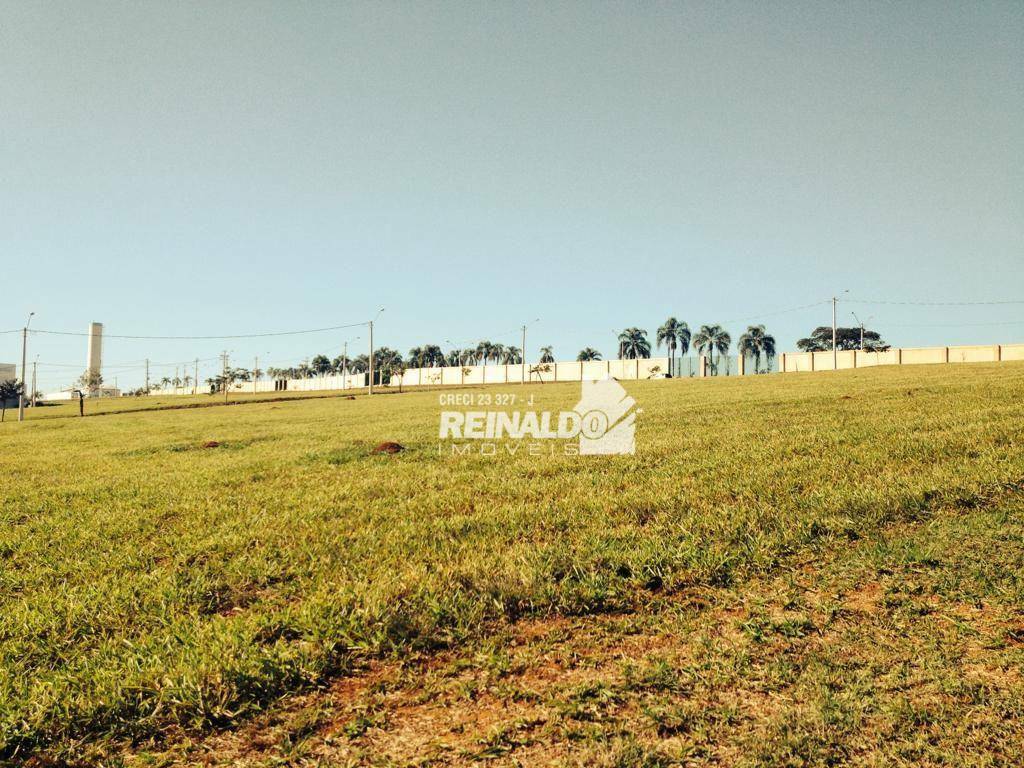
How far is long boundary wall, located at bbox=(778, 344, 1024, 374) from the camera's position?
53781mm

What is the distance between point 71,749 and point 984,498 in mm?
6715

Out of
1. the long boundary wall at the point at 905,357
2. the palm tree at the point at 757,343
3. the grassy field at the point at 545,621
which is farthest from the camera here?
the palm tree at the point at 757,343

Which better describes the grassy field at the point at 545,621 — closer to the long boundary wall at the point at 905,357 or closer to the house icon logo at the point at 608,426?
the house icon logo at the point at 608,426

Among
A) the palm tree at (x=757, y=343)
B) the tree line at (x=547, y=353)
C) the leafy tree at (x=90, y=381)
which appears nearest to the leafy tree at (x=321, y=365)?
the tree line at (x=547, y=353)

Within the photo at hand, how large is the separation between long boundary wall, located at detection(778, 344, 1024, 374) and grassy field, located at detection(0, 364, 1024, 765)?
4506cm

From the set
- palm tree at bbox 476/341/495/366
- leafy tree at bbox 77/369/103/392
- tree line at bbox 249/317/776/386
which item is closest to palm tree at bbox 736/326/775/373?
tree line at bbox 249/317/776/386

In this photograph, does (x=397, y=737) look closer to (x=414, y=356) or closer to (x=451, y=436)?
(x=451, y=436)

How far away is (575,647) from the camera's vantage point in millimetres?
3133

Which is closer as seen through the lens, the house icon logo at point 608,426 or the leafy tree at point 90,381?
the house icon logo at point 608,426

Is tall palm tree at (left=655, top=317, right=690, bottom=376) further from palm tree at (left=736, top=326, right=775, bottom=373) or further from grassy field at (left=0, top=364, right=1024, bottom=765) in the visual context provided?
grassy field at (left=0, top=364, right=1024, bottom=765)

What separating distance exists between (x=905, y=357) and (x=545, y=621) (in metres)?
68.7

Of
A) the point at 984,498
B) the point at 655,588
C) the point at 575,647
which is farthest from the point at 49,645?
the point at 984,498

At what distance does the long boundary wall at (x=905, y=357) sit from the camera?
5378 centimetres

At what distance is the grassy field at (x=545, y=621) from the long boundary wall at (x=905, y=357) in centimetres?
4506
